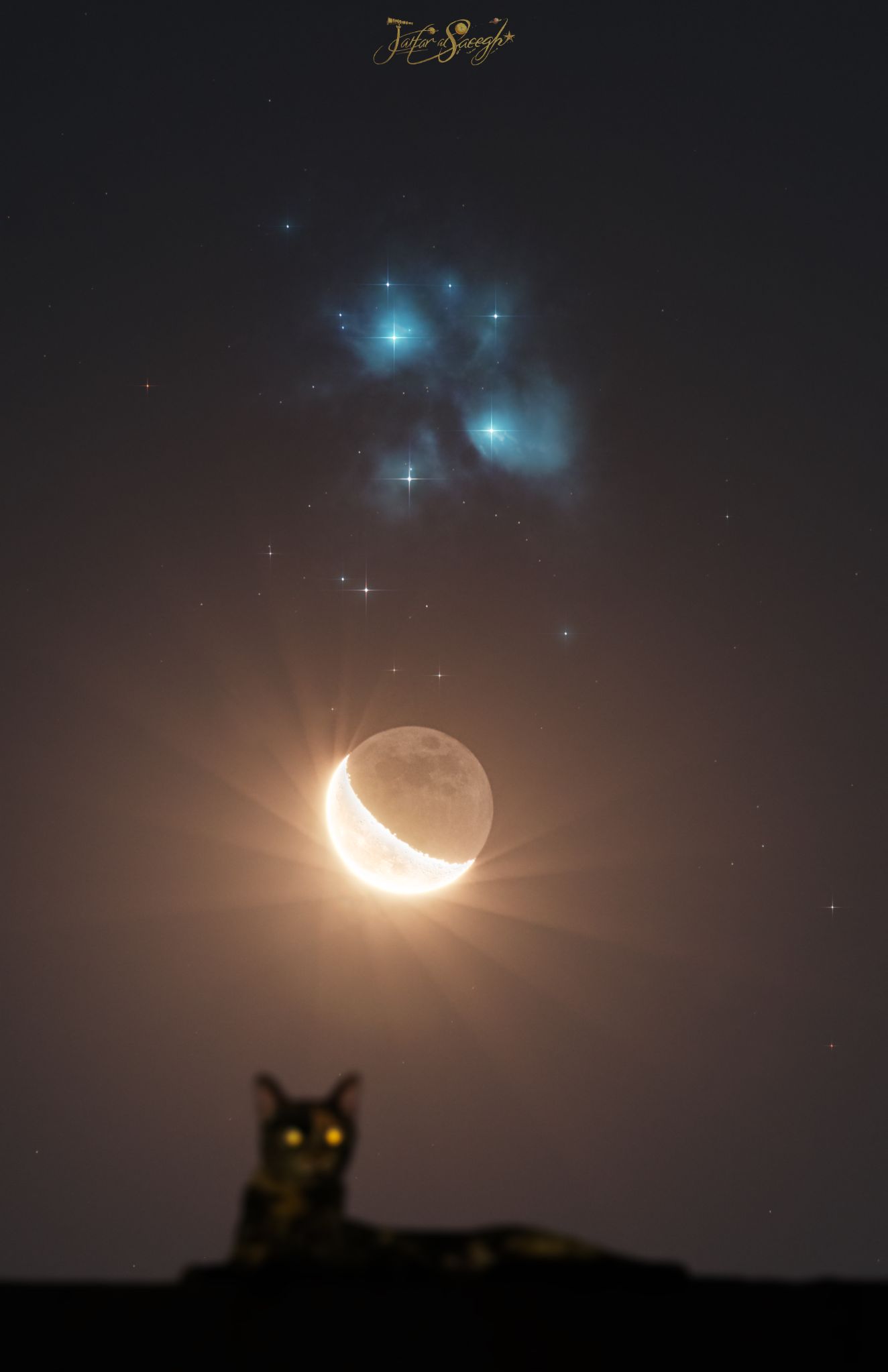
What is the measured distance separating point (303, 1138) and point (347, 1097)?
47 centimetres

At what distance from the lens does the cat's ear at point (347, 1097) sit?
4.34 meters

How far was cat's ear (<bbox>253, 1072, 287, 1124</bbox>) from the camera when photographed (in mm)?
4297

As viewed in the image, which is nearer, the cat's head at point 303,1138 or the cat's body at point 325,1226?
the cat's body at point 325,1226

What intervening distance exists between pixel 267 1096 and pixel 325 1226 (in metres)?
0.75

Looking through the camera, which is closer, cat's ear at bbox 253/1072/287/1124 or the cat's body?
the cat's body

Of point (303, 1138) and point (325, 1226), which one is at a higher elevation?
point (303, 1138)

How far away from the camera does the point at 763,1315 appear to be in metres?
2.47

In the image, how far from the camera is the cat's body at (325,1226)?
125 inches

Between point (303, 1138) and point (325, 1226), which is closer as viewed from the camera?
point (325, 1226)

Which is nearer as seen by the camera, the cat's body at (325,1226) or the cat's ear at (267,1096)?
the cat's body at (325,1226)

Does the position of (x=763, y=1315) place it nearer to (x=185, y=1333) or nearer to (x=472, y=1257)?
(x=472, y=1257)

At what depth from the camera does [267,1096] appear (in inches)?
171

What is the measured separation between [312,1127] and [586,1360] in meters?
1.89

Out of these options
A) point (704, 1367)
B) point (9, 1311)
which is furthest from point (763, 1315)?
point (9, 1311)
